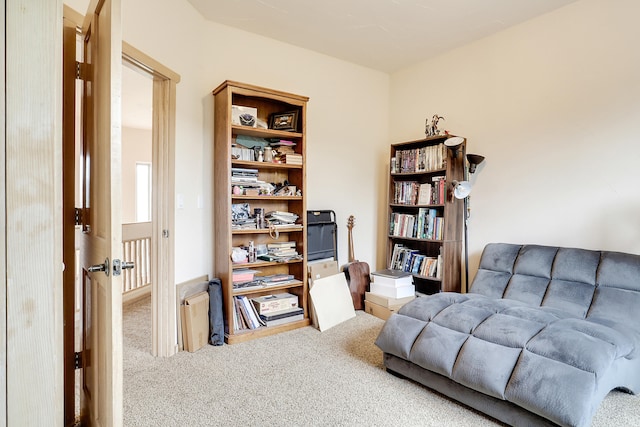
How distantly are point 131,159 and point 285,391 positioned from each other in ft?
18.9

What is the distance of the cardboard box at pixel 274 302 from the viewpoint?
3016 millimetres

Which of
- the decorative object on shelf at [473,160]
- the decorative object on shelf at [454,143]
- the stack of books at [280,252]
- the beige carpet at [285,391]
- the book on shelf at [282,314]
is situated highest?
the decorative object on shelf at [454,143]

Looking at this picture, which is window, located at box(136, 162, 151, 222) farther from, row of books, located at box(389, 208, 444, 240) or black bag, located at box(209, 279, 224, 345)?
row of books, located at box(389, 208, 444, 240)

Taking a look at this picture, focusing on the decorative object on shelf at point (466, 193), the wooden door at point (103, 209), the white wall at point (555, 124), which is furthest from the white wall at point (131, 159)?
the decorative object on shelf at point (466, 193)

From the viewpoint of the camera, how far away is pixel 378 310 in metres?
3.40

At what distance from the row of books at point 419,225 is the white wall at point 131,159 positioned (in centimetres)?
503

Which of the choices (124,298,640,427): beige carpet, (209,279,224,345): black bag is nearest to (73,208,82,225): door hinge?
(124,298,640,427): beige carpet

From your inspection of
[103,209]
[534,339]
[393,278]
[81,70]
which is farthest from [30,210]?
[393,278]

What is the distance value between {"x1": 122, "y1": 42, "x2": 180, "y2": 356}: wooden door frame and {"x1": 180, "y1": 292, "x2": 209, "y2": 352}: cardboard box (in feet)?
0.35

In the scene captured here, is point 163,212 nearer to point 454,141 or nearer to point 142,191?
point 454,141

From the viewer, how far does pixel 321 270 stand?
3408mm

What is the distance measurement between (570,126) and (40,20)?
329cm

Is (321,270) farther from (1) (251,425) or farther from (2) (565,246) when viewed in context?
(2) (565,246)

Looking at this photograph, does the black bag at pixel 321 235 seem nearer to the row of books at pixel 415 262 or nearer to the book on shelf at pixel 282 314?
the book on shelf at pixel 282 314
